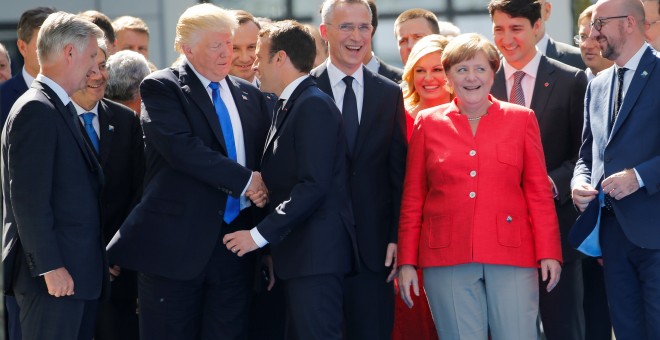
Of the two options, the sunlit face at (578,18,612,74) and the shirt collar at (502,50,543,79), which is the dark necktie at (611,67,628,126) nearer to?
the shirt collar at (502,50,543,79)

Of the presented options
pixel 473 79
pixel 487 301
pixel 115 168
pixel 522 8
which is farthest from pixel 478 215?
pixel 115 168

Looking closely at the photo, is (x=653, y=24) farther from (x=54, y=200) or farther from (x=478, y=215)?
(x=54, y=200)

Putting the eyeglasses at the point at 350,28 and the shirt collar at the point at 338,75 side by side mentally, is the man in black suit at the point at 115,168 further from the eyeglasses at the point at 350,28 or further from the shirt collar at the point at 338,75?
the eyeglasses at the point at 350,28

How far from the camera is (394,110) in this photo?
510 centimetres

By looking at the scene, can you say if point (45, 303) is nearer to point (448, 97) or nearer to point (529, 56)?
point (448, 97)

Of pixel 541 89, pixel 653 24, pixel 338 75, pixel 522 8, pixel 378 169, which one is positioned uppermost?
pixel 522 8

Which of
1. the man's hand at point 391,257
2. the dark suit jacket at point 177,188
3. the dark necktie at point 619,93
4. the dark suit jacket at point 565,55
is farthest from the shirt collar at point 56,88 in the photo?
the dark suit jacket at point 565,55

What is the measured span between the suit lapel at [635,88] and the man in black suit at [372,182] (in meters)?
1.06

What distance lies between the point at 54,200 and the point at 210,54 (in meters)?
1.05

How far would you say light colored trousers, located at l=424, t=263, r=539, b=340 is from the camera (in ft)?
15.3

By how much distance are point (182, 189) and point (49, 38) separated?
0.92 meters

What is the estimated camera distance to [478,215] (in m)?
4.70

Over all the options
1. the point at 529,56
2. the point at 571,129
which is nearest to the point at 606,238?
the point at 571,129

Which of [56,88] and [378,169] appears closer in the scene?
[56,88]
